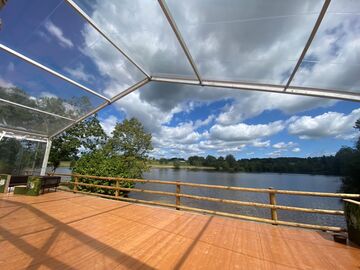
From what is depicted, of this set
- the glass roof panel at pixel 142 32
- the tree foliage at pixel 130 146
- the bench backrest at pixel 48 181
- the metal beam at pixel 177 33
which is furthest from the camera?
the tree foliage at pixel 130 146

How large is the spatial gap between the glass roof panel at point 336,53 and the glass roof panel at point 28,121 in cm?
862

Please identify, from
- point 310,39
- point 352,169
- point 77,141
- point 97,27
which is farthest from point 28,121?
point 352,169

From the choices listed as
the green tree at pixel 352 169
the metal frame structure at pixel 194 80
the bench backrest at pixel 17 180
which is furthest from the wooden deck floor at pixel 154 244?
the green tree at pixel 352 169

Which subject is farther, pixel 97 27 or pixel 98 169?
pixel 98 169

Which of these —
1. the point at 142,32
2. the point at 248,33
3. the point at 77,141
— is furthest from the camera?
the point at 77,141

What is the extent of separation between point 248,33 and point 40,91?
6.44 metres

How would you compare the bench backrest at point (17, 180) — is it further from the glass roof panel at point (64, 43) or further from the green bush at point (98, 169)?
the glass roof panel at point (64, 43)

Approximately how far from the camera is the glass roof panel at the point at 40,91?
202 inches

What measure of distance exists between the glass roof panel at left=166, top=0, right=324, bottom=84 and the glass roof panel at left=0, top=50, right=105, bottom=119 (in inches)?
170

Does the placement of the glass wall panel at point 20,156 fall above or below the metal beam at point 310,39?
below

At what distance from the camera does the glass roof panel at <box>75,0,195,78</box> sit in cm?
375

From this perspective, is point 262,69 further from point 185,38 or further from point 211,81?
point 185,38

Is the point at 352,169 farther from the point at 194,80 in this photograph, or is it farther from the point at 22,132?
the point at 22,132

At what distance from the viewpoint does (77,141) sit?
1580cm
